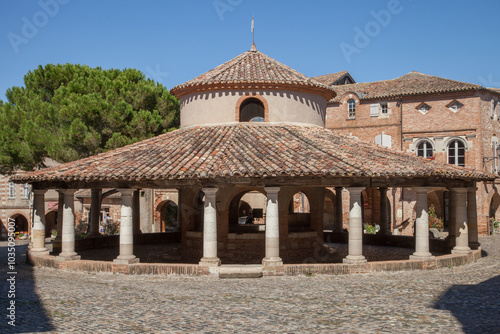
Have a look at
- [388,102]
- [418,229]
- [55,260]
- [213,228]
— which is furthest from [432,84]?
[55,260]

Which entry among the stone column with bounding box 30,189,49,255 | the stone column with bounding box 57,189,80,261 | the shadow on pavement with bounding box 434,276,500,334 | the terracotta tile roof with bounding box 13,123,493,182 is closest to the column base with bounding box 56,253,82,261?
the stone column with bounding box 57,189,80,261

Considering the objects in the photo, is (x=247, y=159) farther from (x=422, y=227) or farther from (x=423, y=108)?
(x=423, y=108)

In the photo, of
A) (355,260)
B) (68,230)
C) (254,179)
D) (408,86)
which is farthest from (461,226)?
(408,86)

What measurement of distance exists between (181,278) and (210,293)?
2681 mm

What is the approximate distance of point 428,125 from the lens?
37500 millimetres

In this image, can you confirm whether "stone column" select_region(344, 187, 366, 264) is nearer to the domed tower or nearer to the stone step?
the stone step

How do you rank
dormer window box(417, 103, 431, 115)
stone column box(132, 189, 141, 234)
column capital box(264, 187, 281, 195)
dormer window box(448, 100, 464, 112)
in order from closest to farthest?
column capital box(264, 187, 281, 195) → stone column box(132, 189, 141, 234) → dormer window box(448, 100, 464, 112) → dormer window box(417, 103, 431, 115)

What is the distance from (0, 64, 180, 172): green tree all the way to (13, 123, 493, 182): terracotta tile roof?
1067 centimetres

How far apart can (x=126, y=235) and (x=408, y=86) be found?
28.0 metres

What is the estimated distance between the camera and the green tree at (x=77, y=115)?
2945cm

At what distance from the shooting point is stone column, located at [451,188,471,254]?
19422 mm

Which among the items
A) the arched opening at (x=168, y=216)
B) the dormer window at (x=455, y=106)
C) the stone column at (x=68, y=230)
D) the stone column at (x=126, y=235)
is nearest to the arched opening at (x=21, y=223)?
the arched opening at (x=168, y=216)

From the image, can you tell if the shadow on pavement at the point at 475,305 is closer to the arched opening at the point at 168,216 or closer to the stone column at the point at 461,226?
the stone column at the point at 461,226

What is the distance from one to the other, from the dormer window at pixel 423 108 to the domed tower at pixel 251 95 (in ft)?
59.1
